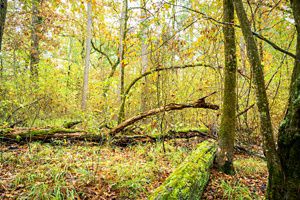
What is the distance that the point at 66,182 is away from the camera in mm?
3014

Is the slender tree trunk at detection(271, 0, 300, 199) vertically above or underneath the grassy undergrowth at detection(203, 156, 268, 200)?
above

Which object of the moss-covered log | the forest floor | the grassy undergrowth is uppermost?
the moss-covered log

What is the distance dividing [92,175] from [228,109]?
2.87 meters

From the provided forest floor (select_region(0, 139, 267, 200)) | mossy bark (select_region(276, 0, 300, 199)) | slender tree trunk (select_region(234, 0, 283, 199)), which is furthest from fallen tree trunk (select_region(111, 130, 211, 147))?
mossy bark (select_region(276, 0, 300, 199))

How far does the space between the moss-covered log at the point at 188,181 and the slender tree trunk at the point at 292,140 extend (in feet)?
3.60

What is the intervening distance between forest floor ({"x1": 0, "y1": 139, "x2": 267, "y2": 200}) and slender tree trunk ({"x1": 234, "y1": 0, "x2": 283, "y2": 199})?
49.9 inches

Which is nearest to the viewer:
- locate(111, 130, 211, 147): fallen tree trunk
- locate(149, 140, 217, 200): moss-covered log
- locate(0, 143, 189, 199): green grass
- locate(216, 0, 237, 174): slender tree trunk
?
locate(149, 140, 217, 200): moss-covered log

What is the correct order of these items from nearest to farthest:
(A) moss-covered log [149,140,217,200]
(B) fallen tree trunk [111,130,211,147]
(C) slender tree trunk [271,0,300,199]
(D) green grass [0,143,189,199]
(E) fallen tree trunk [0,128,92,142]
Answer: (C) slender tree trunk [271,0,300,199] → (A) moss-covered log [149,140,217,200] → (D) green grass [0,143,189,199] → (E) fallen tree trunk [0,128,92,142] → (B) fallen tree trunk [111,130,211,147]

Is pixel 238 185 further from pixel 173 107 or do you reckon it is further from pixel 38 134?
pixel 38 134

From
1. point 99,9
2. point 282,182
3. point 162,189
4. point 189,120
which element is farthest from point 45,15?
point 282,182

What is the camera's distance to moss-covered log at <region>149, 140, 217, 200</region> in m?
2.37

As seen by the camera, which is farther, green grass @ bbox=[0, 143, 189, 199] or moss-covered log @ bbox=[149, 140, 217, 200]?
green grass @ bbox=[0, 143, 189, 199]

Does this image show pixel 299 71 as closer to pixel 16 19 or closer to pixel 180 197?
pixel 180 197

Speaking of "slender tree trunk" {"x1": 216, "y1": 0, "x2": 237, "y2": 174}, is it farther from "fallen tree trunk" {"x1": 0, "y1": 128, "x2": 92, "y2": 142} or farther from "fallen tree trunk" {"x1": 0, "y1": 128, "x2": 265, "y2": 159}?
"fallen tree trunk" {"x1": 0, "y1": 128, "x2": 92, "y2": 142}
